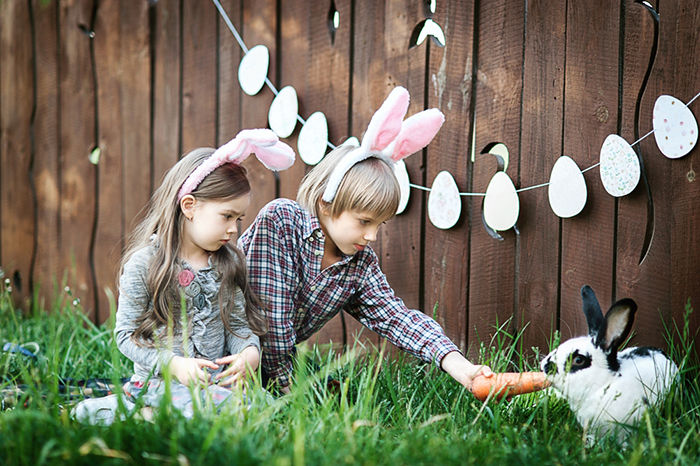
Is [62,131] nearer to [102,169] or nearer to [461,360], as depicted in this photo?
[102,169]

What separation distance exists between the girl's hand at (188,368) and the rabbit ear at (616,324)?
3.53ft

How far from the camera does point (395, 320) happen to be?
2232mm

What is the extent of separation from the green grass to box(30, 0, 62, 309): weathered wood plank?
2.50 metres

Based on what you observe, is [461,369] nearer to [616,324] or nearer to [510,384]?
[510,384]

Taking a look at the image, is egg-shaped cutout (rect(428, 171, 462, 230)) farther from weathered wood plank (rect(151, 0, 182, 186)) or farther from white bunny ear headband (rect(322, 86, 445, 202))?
weathered wood plank (rect(151, 0, 182, 186))

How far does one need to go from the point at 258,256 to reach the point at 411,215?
0.76 m

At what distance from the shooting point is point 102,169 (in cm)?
365

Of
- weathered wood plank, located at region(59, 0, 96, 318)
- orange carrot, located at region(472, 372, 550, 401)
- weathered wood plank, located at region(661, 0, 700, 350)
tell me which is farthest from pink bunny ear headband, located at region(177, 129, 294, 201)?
weathered wood plank, located at region(59, 0, 96, 318)

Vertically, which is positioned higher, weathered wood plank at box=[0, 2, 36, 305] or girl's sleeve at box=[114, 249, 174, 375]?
weathered wood plank at box=[0, 2, 36, 305]

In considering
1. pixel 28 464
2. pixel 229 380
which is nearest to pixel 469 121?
pixel 229 380

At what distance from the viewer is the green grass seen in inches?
47.3

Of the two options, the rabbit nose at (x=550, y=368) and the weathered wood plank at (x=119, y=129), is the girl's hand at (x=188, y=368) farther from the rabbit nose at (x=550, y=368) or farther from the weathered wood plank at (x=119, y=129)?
the weathered wood plank at (x=119, y=129)

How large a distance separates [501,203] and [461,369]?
720 mm

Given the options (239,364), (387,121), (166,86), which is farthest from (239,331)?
(166,86)
